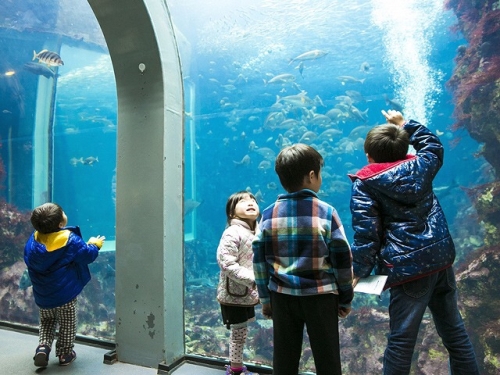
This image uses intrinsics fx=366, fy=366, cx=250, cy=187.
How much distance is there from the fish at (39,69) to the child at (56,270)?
4139mm

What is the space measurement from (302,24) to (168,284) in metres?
4.15

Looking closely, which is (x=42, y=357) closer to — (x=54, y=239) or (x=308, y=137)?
(x=54, y=239)

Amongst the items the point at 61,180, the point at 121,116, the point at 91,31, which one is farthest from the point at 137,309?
the point at 91,31

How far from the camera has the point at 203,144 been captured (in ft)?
21.1

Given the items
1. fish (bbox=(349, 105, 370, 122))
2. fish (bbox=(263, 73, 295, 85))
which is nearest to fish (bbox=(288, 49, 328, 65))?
fish (bbox=(263, 73, 295, 85))

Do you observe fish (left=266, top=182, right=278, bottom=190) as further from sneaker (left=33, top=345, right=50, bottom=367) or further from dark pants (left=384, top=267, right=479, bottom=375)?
dark pants (left=384, top=267, right=479, bottom=375)

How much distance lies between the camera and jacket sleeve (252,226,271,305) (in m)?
1.56

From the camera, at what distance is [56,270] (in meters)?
2.47

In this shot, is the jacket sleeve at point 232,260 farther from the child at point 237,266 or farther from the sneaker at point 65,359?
the sneaker at point 65,359

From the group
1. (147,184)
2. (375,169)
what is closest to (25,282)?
(147,184)

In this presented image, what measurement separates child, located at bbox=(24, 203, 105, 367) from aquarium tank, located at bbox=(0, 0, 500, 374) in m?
1.40

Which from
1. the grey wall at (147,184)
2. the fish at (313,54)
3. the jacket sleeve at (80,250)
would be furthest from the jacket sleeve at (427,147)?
the fish at (313,54)

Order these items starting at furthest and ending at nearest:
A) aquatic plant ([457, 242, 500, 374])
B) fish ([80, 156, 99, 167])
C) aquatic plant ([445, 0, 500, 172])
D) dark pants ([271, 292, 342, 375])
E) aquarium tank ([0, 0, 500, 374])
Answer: fish ([80, 156, 99, 167]) → aquarium tank ([0, 0, 500, 374]) → aquatic plant ([445, 0, 500, 172]) → aquatic plant ([457, 242, 500, 374]) → dark pants ([271, 292, 342, 375])

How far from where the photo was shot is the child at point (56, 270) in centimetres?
243
